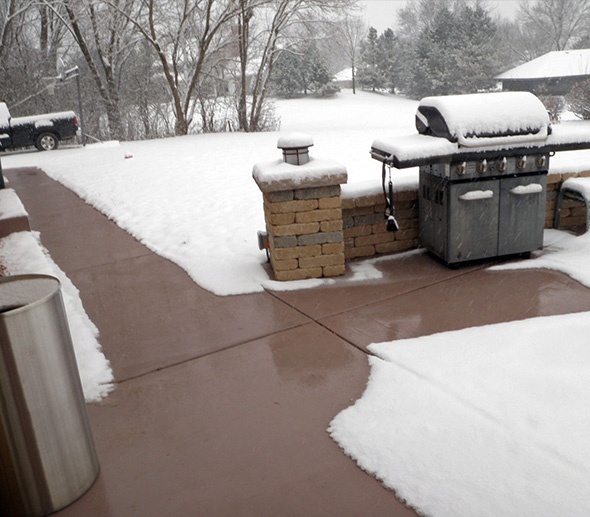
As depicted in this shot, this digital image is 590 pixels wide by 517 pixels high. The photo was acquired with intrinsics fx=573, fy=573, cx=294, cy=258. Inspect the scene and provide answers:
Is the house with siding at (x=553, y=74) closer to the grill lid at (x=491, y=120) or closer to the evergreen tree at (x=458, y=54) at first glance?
the evergreen tree at (x=458, y=54)

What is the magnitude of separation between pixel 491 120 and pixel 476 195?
539 millimetres

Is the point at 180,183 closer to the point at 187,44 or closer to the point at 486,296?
the point at 486,296

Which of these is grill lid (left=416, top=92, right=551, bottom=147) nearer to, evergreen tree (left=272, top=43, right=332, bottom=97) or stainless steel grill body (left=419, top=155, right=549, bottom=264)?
stainless steel grill body (left=419, top=155, right=549, bottom=264)

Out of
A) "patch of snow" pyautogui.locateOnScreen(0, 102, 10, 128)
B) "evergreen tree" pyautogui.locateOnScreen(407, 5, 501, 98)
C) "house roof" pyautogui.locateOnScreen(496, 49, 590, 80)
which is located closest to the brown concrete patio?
"patch of snow" pyautogui.locateOnScreen(0, 102, 10, 128)

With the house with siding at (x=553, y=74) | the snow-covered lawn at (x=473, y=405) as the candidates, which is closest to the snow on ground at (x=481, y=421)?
the snow-covered lawn at (x=473, y=405)

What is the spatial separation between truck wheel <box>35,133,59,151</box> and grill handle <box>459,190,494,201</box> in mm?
14372

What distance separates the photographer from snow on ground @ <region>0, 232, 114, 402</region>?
3.07m

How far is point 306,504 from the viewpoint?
81.9 inches

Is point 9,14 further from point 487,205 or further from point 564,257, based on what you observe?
point 564,257

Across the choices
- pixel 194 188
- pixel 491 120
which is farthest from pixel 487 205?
pixel 194 188

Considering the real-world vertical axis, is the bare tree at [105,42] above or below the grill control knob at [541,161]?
above

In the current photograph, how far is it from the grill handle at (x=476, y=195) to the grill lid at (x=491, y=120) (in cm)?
35

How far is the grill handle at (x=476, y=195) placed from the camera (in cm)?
417

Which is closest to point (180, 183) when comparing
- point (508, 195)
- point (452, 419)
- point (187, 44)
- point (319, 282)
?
point (319, 282)
